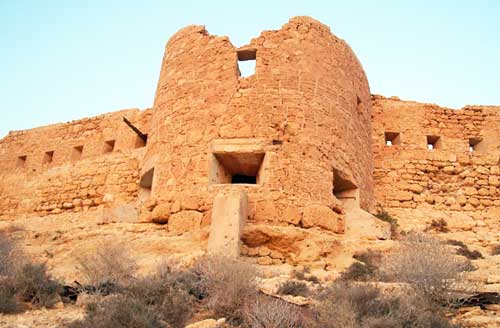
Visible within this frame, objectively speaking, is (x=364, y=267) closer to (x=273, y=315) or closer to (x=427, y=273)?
(x=427, y=273)

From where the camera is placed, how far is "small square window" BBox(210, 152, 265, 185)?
8320mm

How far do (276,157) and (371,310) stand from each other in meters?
3.70

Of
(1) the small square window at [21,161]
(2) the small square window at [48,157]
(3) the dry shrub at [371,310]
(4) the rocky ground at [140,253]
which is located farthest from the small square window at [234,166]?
(1) the small square window at [21,161]

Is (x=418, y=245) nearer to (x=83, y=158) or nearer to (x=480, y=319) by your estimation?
(x=480, y=319)

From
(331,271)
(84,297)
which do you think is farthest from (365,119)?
(84,297)

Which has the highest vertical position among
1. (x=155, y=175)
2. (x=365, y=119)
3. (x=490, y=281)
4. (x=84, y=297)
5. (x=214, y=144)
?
(x=365, y=119)

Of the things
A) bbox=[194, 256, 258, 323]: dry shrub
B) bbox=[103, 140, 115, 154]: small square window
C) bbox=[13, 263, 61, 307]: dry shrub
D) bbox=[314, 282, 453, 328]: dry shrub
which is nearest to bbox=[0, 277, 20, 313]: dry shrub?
bbox=[13, 263, 61, 307]: dry shrub

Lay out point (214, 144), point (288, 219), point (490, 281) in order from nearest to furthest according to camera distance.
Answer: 1. point (490, 281)
2. point (288, 219)
3. point (214, 144)

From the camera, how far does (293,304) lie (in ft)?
16.3

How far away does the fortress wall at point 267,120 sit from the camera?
8.05 metres

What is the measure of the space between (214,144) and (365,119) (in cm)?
378

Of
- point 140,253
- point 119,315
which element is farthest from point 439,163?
point 119,315

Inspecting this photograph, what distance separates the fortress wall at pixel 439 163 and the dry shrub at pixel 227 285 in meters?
5.29

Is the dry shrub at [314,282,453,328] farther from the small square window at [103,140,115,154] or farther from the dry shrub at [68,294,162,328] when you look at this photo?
the small square window at [103,140,115,154]
